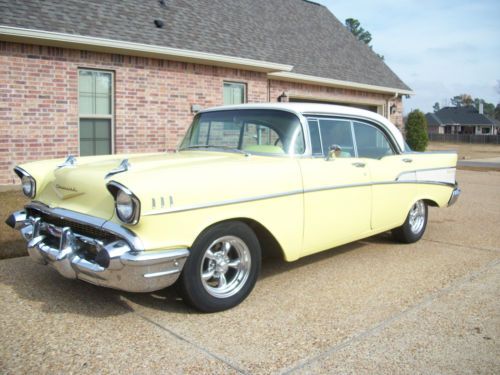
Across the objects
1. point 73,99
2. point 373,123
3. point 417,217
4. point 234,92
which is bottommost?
point 417,217

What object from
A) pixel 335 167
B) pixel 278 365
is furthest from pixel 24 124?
pixel 278 365

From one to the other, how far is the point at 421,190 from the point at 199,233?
10.6 ft

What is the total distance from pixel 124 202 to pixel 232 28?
34.7 ft

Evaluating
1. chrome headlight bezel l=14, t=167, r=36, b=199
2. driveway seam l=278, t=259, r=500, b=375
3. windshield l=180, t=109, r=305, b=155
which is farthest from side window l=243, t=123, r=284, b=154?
chrome headlight bezel l=14, t=167, r=36, b=199

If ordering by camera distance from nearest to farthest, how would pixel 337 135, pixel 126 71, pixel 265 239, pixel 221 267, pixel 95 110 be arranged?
pixel 221 267 → pixel 265 239 → pixel 337 135 → pixel 95 110 → pixel 126 71

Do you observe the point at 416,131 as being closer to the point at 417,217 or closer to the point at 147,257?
the point at 417,217

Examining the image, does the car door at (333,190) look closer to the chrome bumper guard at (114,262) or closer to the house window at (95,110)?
the chrome bumper guard at (114,262)

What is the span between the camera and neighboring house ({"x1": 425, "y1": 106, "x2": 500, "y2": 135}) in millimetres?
69938

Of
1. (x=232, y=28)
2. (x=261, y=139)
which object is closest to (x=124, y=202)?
(x=261, y=139)

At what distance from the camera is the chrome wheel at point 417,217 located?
19.2ft

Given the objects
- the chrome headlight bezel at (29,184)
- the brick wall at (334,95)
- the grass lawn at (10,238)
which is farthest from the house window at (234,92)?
the chrome headlight bezel at (29,184)

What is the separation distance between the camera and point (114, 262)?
3137 millimetres

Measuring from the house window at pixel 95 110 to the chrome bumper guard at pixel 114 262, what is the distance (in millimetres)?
6502

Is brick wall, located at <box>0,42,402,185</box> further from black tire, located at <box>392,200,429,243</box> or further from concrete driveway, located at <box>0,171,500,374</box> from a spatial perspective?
black tire, located at <box>392,200,429,243</box>
